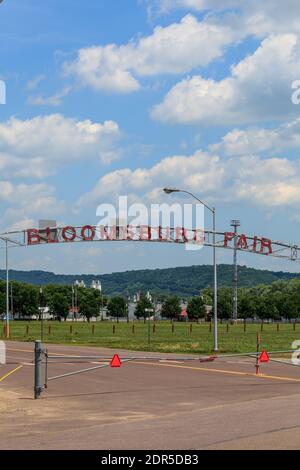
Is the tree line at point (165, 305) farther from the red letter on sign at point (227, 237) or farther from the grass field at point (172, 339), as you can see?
the red letter on sign at point (227, 237)

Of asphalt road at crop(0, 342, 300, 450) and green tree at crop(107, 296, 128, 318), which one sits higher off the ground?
asphalt road at crop(0, 342, 300, 450)

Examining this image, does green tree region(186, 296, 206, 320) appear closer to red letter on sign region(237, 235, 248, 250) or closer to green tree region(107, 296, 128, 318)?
green tree region(107, 296, 128, 318)

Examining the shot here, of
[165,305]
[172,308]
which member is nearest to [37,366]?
[172,308]

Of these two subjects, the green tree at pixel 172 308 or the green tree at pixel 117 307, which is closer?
the green tree at pixel 172 308

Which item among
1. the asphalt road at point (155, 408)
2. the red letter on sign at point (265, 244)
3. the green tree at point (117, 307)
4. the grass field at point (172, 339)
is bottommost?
the green tree at point (117, 307)

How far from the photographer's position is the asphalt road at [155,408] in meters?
10.6

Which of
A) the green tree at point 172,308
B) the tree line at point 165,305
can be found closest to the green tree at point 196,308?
the tree line at point 165,305

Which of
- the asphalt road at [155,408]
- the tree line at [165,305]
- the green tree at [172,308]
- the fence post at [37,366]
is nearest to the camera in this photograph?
the asphalt road at [155,408]

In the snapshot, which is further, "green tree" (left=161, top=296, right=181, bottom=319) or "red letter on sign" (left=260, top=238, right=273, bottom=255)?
"green tree" (left=161, top=296, right=181, bottom=319)

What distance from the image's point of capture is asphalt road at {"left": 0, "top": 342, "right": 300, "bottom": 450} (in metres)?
10.6

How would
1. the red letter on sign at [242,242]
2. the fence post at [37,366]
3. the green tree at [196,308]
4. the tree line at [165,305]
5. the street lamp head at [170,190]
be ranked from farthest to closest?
the green tree at [196,308]
the tree line at [165,305]
the red letter on sign at [242,242]
the street lamp head at [170,190]
the fence post at [37,366]

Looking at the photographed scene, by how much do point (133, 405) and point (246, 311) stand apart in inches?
5483

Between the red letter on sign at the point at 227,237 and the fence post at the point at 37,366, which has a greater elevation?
the red letter on sign at the point at 227,237

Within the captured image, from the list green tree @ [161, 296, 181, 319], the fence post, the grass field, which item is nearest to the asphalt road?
the fence post
